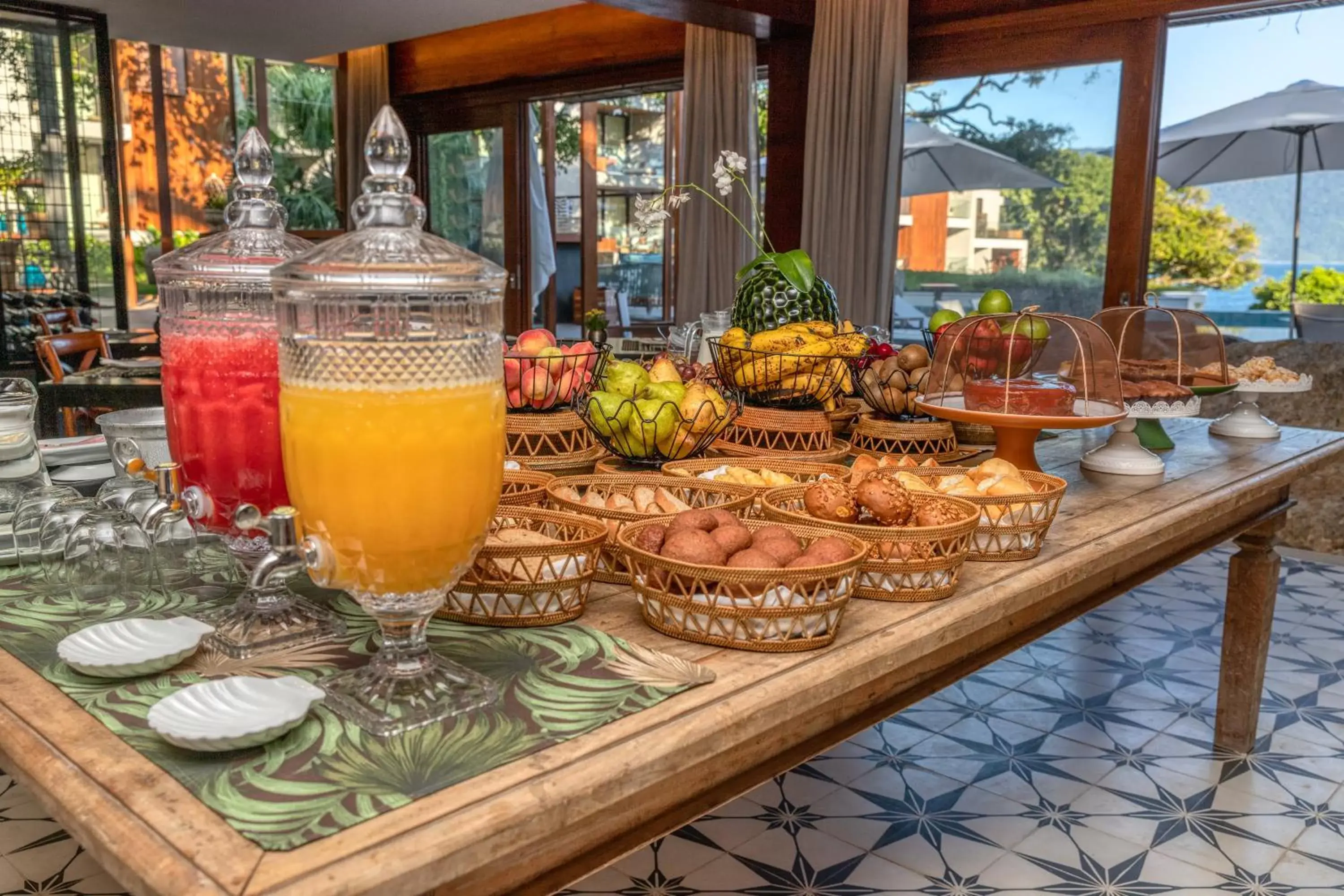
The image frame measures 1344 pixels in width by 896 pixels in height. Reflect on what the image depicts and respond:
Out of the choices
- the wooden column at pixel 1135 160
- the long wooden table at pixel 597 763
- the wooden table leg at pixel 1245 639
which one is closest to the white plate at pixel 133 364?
the long wooden table at pixel 597 763

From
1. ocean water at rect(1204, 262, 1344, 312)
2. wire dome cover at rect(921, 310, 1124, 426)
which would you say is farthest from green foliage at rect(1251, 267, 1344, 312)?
wire dome cover at rect(921, 310, 1124, 426)

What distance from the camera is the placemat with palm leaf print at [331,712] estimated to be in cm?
69

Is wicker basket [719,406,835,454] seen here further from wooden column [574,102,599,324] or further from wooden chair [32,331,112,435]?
wooden column [574,102,599,324]

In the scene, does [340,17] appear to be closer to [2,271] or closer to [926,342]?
[2,271]

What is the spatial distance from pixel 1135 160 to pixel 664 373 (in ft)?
11.0

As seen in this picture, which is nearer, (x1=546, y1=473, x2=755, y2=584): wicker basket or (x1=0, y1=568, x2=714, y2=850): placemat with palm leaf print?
(x1=0, y1=568, x2=714, y2=850): placemat with palm leaf print

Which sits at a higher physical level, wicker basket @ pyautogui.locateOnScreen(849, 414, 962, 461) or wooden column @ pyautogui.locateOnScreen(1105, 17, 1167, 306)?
wooden column @ pyautogui.locateOnScreen(1105, 17, 1167, 306)

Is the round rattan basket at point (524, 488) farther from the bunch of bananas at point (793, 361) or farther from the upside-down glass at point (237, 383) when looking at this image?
the bunch of bananas at point (793, 361)

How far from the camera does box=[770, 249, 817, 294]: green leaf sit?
1.99 meters

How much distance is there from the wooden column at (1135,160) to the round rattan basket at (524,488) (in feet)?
12.0

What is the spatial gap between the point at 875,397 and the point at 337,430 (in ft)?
3.99

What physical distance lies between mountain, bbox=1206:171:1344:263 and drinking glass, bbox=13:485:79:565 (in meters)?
6.00

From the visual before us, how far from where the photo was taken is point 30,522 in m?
1.15

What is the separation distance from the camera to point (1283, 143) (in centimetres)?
568
